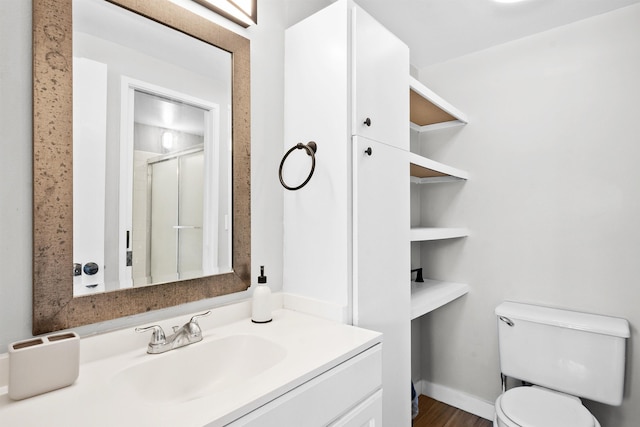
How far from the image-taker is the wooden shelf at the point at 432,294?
5.61 ft

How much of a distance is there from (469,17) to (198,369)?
216 centimetres

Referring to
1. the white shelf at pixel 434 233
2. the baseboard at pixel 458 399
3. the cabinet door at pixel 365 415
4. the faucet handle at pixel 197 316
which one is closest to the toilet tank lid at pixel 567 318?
the white shelf at pixel 434 233

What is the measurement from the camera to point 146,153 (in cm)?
105

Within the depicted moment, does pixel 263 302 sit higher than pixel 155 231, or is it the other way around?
pixel 155 231

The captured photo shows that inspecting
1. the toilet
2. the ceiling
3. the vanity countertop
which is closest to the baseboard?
the toilet

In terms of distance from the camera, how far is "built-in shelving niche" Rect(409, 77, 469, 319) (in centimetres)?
174

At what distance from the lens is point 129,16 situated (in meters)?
1.03

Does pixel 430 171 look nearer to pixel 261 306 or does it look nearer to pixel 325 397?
pixel 261 306

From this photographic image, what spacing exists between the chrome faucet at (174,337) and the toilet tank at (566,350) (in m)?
1.70

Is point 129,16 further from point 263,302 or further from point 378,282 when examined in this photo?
point 378,282

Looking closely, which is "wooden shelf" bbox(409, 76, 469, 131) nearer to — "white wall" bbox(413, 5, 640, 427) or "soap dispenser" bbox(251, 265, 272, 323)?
"white wall" bbox(413, 5, 640, 427)

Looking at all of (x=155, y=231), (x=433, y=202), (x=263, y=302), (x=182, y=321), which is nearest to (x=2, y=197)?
(x=155, y=231)

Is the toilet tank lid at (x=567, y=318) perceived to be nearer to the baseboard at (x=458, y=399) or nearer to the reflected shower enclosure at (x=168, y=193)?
the baseboard at (x=458, y=399)

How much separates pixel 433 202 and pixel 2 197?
2.30 metres
